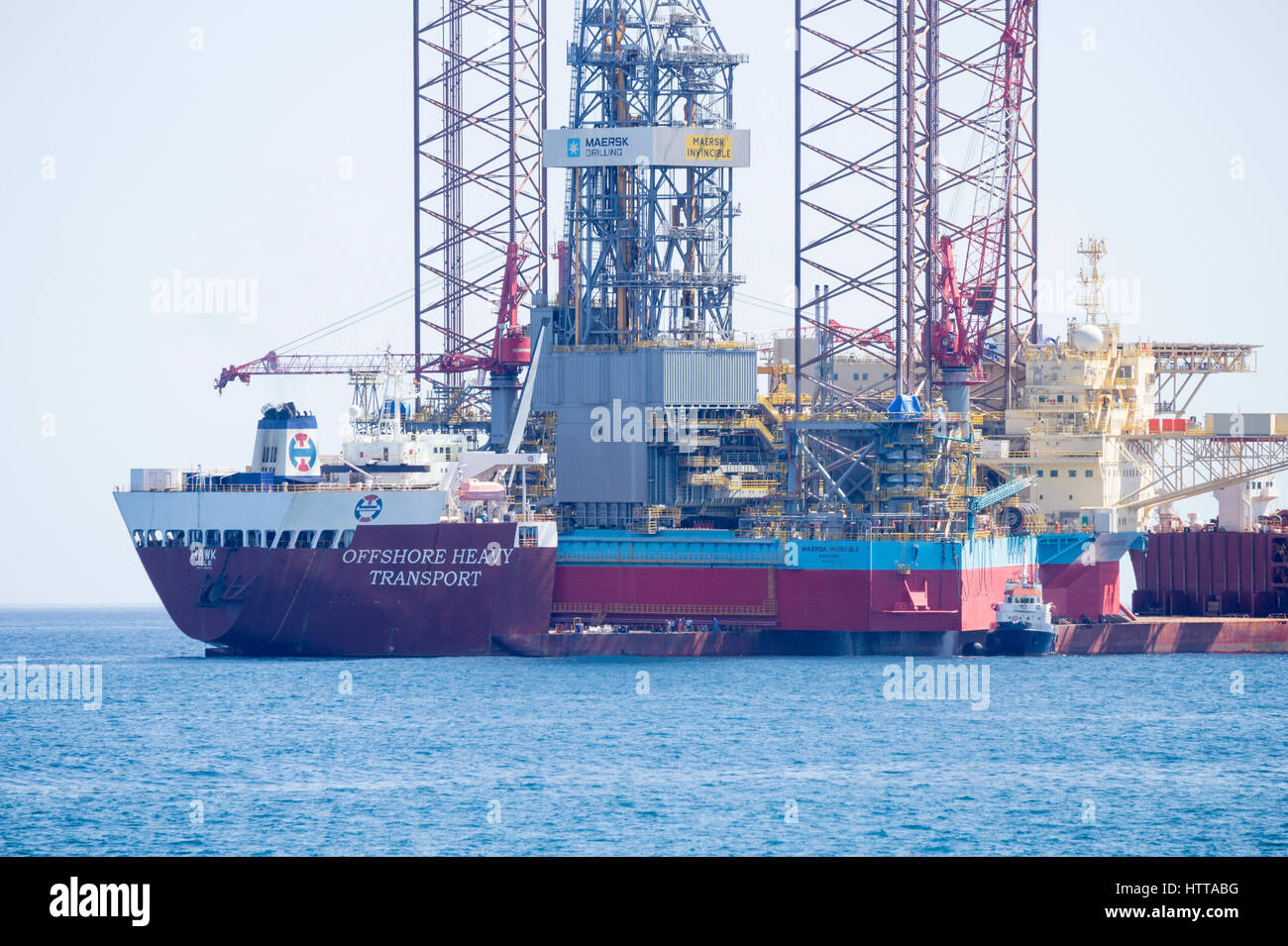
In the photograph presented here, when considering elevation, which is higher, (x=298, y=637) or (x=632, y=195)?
(x=632, y=195)

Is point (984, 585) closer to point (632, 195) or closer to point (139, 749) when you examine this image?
point (632, 195)

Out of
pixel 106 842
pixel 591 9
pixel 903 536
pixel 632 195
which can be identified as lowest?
pixel 106 842

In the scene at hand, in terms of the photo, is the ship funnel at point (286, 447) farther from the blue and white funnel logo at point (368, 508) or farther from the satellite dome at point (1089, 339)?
the satellite dome at point (1089, 339)

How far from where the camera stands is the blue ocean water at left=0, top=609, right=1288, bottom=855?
120ft

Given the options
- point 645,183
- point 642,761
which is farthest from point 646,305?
point 642,761

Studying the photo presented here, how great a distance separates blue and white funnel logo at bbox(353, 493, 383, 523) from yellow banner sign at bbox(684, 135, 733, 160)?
17.4 m

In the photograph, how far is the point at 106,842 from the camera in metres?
36.2

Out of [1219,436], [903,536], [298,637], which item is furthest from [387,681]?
[1219,436]

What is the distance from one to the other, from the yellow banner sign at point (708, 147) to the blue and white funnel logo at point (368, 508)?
1745cm

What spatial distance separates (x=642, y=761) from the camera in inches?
1791

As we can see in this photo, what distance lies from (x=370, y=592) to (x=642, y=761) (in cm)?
2056

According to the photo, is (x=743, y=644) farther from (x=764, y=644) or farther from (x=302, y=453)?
(x=302, y=453)

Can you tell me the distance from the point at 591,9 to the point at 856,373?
64.7ft

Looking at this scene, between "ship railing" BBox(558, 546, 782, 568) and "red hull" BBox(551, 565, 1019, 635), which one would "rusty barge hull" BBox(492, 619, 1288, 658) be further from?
"ship railing" BBox(558, 546, 782, 568)
